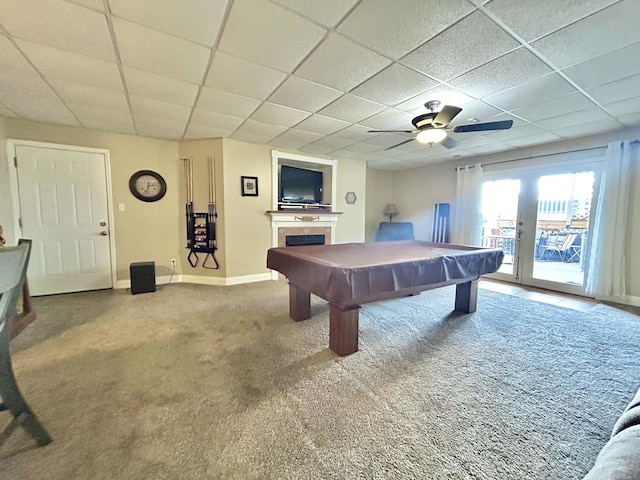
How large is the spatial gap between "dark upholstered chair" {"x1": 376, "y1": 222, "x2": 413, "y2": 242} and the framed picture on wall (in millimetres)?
3142

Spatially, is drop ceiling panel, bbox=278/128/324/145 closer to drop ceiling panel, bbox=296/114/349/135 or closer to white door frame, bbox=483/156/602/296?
drop ceiling panel, bbox=296/114/349/135

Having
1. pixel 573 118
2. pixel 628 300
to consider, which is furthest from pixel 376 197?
pixel 628 300

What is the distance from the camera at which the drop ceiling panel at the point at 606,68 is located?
188cm

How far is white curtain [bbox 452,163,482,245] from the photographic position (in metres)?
4.96

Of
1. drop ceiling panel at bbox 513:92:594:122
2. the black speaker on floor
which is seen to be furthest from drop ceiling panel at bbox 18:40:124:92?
drop ceiling panel at bbox 513:92:594:122

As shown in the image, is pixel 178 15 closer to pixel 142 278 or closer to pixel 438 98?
pixel 438 98

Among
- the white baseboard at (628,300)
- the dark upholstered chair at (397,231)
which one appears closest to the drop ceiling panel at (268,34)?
the dark upholstered chair at (397,231)

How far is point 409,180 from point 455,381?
532cm

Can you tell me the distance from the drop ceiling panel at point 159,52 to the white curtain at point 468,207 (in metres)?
4.81

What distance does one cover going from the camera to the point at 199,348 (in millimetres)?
2176

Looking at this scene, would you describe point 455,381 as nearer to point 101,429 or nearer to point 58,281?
point 101,429

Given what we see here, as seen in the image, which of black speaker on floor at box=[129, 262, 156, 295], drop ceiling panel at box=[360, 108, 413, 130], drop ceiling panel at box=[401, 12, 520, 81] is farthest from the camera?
black speaker on floor at box=[129, 262, 156, 295]

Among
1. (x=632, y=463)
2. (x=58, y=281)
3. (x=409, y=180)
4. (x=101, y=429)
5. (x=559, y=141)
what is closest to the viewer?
(x=632, y=463)

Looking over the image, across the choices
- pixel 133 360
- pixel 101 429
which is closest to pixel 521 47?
pixel 101 429
